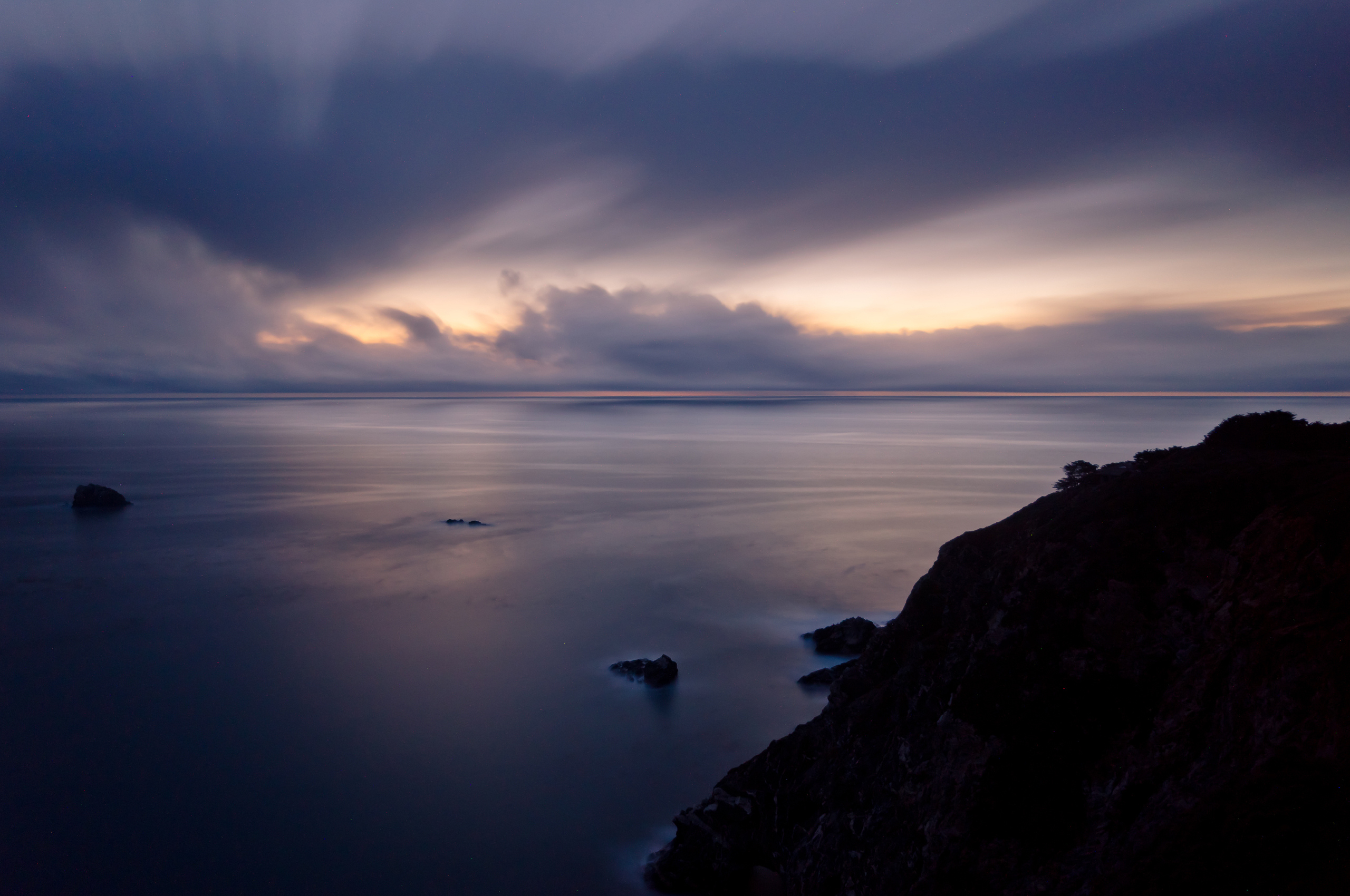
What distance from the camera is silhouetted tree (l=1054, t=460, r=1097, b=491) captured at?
12992 millimetres

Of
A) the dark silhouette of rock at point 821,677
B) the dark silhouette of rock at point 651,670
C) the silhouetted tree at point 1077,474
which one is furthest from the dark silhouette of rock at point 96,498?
the silhouetted tree at point 1077,474

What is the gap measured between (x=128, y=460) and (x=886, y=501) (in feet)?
320

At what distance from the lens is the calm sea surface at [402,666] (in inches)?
690

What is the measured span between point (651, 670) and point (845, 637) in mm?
8529

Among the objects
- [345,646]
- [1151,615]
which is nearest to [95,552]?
[345,646]

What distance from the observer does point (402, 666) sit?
28.1 m

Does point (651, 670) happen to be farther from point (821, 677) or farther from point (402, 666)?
point (402, 666)

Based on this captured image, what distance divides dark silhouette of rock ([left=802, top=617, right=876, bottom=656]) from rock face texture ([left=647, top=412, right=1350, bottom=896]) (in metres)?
17.0

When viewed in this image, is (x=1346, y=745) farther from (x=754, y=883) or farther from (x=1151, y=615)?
(x=754, y=883)

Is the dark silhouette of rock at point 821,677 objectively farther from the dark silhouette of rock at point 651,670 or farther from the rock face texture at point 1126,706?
the rock face texture at point 1126,706

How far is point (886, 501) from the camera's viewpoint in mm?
64500

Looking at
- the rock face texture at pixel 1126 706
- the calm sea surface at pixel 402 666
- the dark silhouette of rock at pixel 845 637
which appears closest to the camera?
the rock face texture at pixel 1126 706

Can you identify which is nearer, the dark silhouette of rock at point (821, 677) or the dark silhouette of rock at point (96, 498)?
the dark silhouette of rock at point (821, 677)

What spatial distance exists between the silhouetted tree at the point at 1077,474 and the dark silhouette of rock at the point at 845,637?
620 inches
